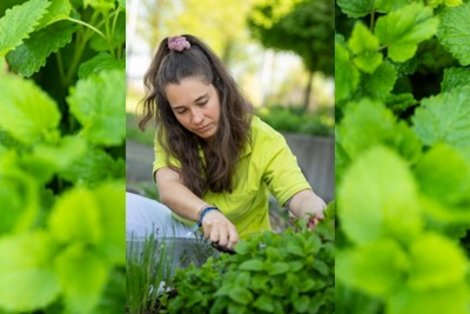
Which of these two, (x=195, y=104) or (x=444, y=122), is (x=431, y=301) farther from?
(x=195, y=104)

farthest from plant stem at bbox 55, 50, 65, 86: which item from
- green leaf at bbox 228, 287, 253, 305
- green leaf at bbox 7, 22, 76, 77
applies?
green leaf at bbox 228, 287, 253, 305

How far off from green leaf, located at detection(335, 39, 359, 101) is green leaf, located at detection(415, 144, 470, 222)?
135 millimetres

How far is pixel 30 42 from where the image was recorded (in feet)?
3.10

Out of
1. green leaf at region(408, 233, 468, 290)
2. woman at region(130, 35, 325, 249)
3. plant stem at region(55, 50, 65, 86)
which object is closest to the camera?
green leaf at region(408, 233, 468, 290)

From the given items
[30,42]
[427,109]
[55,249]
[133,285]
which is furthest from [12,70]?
[427,109]

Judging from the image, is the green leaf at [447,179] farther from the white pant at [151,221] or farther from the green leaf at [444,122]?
the white pant at [151,221]

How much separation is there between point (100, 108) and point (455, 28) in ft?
1.54

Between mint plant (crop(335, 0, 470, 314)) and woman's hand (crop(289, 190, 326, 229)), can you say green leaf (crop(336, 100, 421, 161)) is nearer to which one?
mint plant (crop(335, 0, 470, 314))

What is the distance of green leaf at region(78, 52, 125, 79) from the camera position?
0.88 meters

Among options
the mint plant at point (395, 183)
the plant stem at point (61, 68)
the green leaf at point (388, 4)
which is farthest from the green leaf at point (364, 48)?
the plant stem at point (61, 68)

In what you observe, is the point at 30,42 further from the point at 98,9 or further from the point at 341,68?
the point at 341,68

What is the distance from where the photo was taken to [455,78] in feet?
3.09

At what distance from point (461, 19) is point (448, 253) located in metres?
0.42

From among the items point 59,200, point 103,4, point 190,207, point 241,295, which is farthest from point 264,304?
point 103,4
